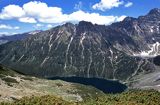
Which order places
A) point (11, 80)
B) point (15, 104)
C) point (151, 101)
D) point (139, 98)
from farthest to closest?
point (11, 80) → point (139, 98) → point (151, 101) → point (15, 104)

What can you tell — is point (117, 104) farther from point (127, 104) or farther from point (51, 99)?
point (51, 99)

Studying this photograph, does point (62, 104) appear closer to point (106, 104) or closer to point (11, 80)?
point (106, 104)

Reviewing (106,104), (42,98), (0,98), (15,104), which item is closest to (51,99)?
(42,98)

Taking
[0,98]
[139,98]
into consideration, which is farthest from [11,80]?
[139,98]

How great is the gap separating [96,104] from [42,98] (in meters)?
9.69

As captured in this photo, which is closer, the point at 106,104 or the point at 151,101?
the point at 106,104

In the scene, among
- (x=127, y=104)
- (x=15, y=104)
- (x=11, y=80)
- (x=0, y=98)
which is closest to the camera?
(x=15, y=104)

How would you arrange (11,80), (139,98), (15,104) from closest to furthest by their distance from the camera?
(15,104) < (139,98) < (11,80)

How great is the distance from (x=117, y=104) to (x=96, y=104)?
11.7 ft

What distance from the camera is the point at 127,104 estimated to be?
56125 millimetres

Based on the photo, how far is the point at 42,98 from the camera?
2101 inches

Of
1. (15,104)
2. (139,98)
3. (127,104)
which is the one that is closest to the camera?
(15,104)

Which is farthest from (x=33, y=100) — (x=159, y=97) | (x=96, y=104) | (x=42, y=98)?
(x=159, y=97)

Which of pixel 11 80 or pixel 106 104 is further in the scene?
pixel 11 80
